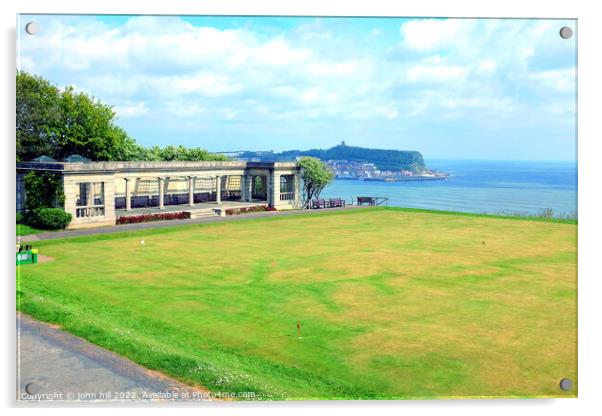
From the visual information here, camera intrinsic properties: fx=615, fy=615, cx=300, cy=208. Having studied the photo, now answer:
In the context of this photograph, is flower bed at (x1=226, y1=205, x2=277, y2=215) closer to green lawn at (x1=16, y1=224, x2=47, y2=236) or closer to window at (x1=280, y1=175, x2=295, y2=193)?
window at (x1=280, y1=175, x2=295, y2=193)

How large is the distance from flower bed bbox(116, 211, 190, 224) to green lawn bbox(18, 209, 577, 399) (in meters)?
6.55

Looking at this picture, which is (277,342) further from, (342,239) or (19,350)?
(342,239)

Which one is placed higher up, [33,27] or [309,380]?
[33,27]

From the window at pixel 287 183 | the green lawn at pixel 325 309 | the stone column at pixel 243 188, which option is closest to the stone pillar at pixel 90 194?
the green lawn at pixel 325 309

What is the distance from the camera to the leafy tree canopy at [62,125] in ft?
174

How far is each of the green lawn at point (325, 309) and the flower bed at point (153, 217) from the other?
258 inches

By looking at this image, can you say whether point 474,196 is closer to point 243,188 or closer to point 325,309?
point 243,188

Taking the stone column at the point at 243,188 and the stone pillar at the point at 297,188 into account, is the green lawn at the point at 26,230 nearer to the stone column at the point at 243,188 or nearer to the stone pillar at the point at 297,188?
the stone column at the point at 243,188

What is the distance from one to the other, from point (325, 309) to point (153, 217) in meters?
29.0

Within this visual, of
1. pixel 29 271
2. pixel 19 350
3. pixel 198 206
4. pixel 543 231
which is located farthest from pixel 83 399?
pixel 198 206

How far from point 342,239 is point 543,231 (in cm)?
1609

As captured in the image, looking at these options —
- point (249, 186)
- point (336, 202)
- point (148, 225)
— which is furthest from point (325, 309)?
point (249, 186)

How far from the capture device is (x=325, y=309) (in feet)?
81.2

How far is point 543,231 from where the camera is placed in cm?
4688
